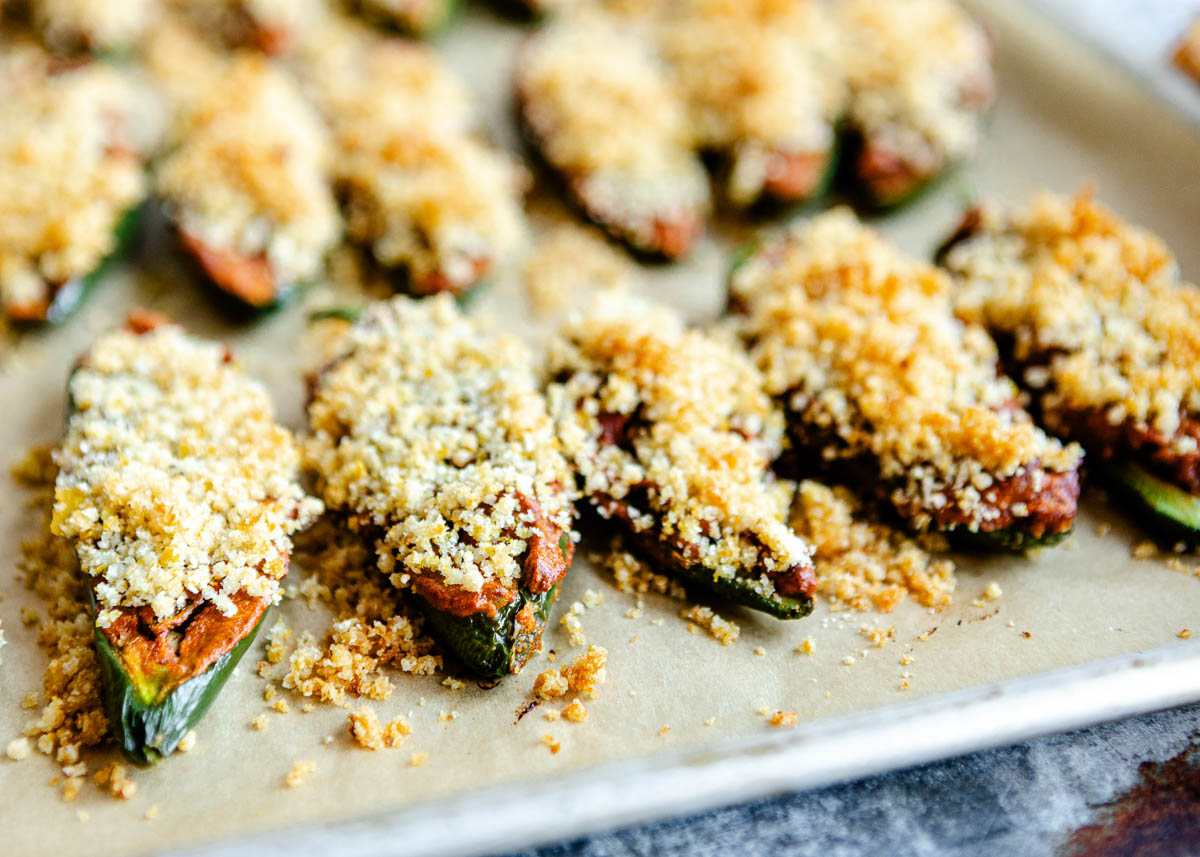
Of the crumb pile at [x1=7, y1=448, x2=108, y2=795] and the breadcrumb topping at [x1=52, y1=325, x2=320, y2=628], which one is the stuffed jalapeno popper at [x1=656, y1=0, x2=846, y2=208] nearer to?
the breadcrumb topping at [x1=52, y1=325, x2=320, y2=628]

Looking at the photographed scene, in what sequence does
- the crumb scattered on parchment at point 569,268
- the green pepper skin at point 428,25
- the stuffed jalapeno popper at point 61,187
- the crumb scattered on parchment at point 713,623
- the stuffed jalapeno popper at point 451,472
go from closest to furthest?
the stuffed jalapeno popper at point 451,472
the crumb scattered on parchment at point 713,623
the stuffed jalapeno popper at point 61,187
the crumb scattered on parchment at point 569,268
the green pepper skin at point 428,25

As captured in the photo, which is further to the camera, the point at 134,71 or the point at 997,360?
the point at 134,71

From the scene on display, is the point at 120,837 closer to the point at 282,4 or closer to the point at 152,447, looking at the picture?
the point at 152,447

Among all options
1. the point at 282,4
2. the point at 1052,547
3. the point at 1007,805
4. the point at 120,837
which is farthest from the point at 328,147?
the point at 1007,805

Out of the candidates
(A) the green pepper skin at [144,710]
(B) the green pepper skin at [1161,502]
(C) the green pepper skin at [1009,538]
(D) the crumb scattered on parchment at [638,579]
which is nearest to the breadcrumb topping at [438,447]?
(D) the crumb scattered on parchment at [638,579]

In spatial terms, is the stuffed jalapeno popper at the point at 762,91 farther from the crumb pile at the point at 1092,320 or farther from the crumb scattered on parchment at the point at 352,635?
the crumb scattered on parchment at the point at 352,635

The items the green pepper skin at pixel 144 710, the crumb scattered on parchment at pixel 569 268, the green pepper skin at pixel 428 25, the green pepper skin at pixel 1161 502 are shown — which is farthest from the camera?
the green pepper skin at pixel 428 25

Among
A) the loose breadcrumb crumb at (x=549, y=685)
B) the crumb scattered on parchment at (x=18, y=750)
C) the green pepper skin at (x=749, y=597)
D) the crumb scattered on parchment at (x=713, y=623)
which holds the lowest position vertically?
the crumb scattered on parchment at (x=18, y=750)

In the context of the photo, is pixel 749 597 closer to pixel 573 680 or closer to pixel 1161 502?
pixel 573 680
